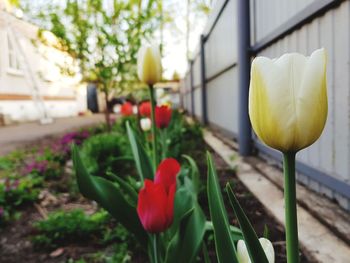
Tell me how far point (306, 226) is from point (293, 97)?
116 centimetres

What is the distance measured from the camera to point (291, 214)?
474 mm

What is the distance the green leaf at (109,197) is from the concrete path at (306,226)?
0.62m

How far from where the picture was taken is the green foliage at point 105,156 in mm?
3023

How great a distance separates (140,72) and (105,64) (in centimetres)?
384

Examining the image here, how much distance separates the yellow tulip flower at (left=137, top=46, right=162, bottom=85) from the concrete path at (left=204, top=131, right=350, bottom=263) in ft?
2.70

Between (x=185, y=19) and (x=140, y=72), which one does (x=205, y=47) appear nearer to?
(x=140, y=72)

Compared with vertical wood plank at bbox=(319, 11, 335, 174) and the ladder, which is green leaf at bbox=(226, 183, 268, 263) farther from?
the ladder

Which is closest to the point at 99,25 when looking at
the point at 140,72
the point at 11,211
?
the point at 11,211

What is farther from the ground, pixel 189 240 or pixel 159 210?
pixel 159 210

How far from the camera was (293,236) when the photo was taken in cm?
47

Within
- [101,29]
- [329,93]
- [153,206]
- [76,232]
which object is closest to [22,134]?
[101,29]

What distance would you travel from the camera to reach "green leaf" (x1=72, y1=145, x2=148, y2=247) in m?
0.91

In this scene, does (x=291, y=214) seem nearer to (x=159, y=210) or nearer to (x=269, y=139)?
(x=269, y=139)

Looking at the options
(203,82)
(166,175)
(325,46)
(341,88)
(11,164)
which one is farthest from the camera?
(203,82)
